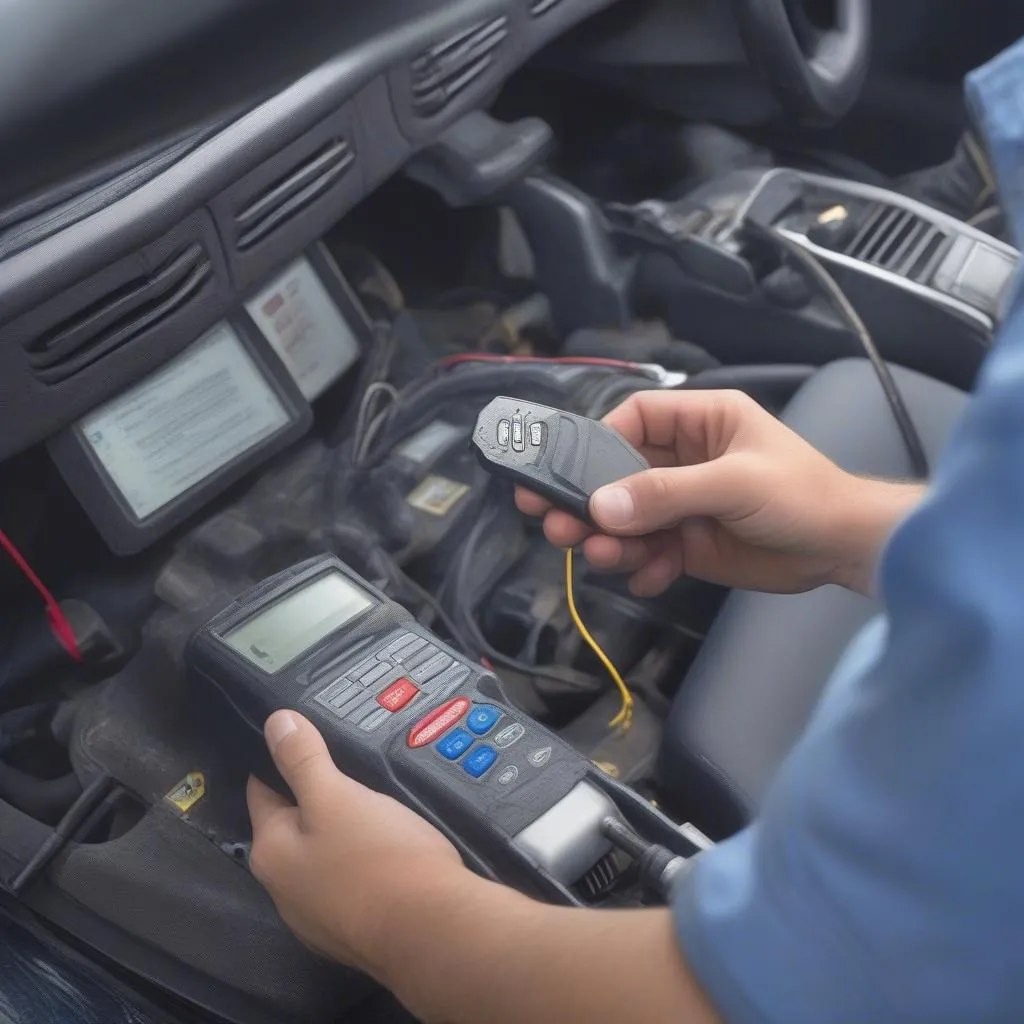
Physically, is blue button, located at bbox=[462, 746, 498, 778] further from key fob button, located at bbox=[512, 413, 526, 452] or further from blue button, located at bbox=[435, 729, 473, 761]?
key fob button, located at bbox=[512, 413, 526, 452]

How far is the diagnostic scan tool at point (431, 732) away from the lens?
52cm

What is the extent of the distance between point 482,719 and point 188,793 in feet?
0.79

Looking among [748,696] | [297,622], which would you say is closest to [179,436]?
[297,622]

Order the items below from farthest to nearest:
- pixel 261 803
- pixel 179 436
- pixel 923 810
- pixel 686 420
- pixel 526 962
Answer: pixel 179 436
pixel 686 420
pixel 261 803
pixel 526 962
pixel 923 810

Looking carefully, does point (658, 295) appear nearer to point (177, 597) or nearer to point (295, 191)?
point (295, 191)

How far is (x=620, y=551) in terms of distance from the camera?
70 centimetres

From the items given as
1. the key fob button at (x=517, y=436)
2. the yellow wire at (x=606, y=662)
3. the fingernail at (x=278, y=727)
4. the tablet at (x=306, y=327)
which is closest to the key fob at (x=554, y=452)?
the key fob button at (x=517, y=436)

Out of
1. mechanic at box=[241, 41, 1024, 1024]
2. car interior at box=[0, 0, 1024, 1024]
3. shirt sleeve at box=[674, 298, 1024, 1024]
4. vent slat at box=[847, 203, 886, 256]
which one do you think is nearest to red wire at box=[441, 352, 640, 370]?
car interior at box=[0, 0, 1024, 1024]

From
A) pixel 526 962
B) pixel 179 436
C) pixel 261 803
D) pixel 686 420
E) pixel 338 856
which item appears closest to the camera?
pixel 526 962

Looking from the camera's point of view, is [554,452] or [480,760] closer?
[480,760]

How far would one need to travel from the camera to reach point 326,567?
71 cm

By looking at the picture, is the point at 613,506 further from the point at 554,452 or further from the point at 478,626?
the point at 478,626

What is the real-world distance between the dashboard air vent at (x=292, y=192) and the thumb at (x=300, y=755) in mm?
369

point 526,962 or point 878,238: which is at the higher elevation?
point 526,962
